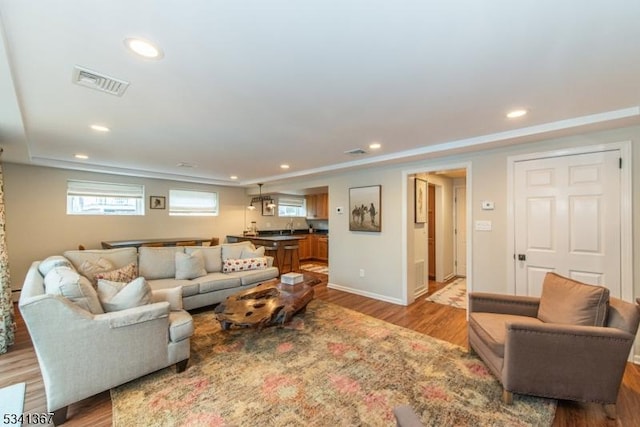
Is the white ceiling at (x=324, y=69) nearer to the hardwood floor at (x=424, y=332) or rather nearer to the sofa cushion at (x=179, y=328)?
the sofa cushion at (x=179, y=328)

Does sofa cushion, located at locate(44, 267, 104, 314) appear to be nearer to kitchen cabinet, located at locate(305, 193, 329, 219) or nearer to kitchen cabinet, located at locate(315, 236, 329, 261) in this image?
kitchen cabinet, located at locate(315, 236, 329, 261)

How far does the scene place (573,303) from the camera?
2127 mm

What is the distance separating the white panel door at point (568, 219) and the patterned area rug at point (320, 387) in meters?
1.45

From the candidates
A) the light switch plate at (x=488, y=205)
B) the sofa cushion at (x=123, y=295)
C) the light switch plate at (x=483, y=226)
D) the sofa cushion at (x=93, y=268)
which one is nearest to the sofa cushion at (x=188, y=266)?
the sofa cushion at (x=93, y=268)

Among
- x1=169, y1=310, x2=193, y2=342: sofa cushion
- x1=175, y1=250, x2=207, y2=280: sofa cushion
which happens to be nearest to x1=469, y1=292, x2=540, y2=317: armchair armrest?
x1=169, y1=310, x2=193, y2=342: sofa cushion

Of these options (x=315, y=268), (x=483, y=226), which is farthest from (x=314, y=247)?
(x=483, y=226)

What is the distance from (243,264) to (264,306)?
73.0 inches

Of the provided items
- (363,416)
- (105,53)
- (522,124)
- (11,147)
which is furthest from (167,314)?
(522,124)

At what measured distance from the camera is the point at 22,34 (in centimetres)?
145

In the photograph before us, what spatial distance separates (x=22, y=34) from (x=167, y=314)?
80.5 inches

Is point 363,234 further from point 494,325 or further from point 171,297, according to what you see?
point 171,297

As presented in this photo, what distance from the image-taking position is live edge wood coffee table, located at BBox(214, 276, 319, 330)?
2.64m

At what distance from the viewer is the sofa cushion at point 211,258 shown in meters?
4.46

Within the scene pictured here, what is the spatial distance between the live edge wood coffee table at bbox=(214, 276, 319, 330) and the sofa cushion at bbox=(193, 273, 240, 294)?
0.77m
